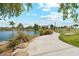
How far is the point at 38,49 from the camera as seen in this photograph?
228cm

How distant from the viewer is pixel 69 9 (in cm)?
231

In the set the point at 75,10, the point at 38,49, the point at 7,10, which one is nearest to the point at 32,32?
the point at 38,49

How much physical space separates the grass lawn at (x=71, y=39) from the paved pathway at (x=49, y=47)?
0.04m

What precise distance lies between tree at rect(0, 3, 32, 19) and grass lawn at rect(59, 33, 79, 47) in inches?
19.0

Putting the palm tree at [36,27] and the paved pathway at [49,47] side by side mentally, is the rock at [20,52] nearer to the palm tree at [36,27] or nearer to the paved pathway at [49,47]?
the paved pathway at [49,47]

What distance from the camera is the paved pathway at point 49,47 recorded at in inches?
89.2

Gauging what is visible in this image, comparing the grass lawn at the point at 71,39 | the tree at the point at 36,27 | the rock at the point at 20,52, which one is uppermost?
the tree at the point at 36,27

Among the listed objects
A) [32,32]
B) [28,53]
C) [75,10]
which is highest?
[75,10]

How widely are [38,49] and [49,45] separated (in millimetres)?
125

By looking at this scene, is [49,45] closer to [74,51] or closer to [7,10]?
[74,51]

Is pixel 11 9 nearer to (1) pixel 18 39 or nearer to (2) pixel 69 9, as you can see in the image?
(1) pixel 18 39

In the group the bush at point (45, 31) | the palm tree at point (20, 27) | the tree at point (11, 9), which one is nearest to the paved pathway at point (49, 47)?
the bush at point (45, 31)

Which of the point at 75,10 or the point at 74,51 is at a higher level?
the point at 75,10

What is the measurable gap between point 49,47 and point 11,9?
0.58 m
